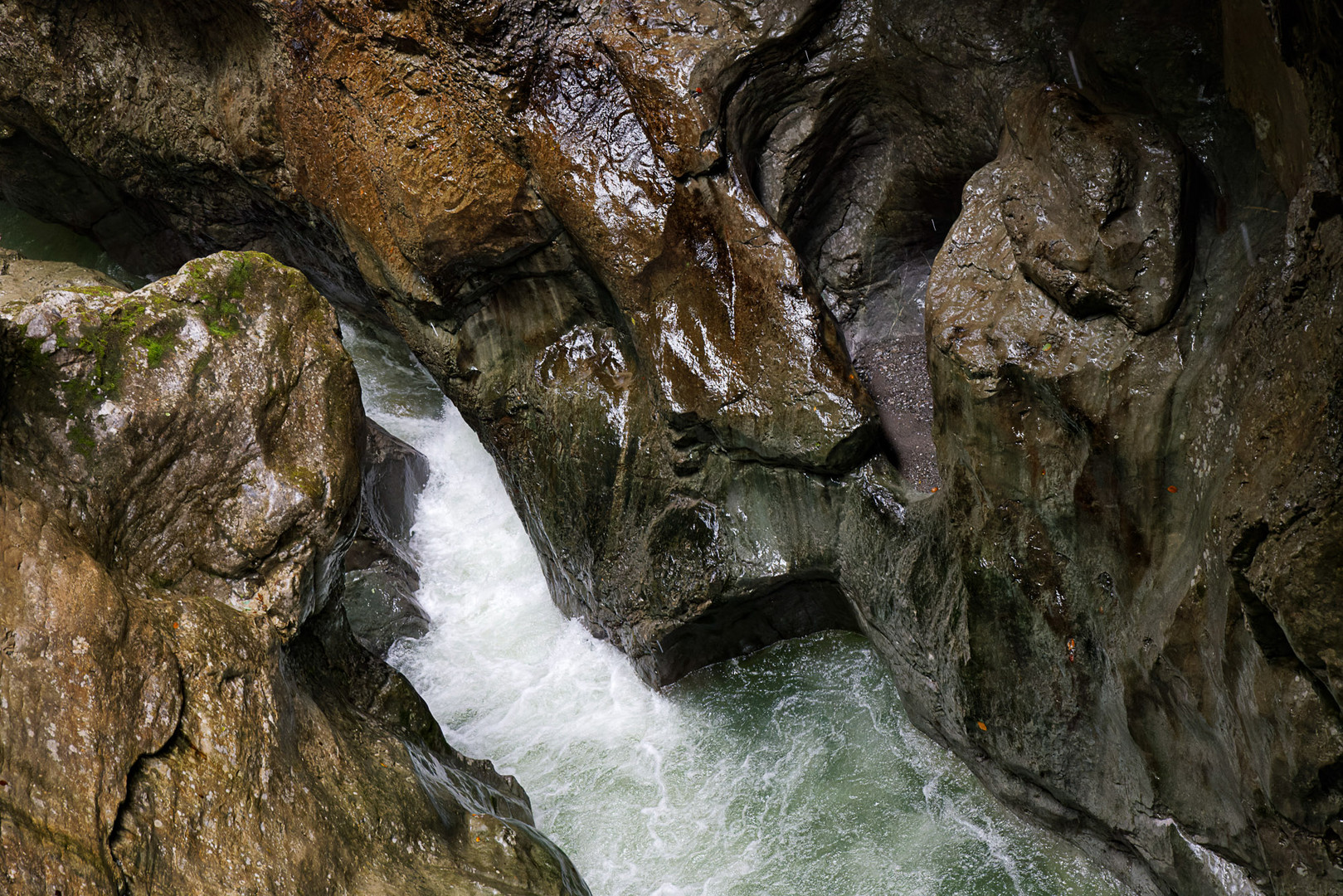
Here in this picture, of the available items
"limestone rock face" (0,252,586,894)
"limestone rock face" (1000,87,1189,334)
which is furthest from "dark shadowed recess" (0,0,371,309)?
"limestone rock face" (1000,87,1189,334)

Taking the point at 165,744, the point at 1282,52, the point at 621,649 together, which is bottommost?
the point at 165,744

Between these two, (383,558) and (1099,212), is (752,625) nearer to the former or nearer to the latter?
(383,558)

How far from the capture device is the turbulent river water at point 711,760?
5.20m

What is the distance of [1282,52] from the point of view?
3020 mm

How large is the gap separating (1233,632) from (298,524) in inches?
160

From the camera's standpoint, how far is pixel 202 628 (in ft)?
13.3

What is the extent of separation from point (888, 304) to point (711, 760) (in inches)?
130

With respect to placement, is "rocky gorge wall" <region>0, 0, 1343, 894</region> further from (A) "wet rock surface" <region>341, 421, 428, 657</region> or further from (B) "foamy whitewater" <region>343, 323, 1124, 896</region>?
(A) "wet rock surface" <region>341, 421, 428, 657</region>

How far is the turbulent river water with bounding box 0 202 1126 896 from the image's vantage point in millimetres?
5199

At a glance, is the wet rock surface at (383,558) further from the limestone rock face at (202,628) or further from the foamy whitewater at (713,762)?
the limestone rock face at (202,628)

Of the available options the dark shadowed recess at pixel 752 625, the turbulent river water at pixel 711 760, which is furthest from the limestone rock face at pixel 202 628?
the dark shadowed recess at pixel 752 625

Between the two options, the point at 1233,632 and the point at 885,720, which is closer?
the point at 1233,632

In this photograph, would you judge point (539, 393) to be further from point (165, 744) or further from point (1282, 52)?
point (1282, 52)

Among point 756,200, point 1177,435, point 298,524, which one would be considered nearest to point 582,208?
point 756,200
